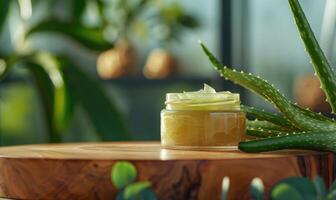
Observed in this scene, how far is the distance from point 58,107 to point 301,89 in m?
1.53

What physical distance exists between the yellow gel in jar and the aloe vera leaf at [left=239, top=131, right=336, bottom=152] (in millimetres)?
88

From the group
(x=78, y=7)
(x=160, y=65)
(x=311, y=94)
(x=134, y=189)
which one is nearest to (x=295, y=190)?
(x=134, y=189)

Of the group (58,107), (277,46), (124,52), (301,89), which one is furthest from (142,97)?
(58,107)

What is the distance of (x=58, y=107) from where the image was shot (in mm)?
2732

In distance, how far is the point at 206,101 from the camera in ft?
3.46

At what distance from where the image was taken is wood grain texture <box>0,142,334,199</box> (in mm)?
879

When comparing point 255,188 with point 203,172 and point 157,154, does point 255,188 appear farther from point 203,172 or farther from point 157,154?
point 157,154

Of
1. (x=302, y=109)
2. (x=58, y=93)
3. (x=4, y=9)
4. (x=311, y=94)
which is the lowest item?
(x=311, y=94)

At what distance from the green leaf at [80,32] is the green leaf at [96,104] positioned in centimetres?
9

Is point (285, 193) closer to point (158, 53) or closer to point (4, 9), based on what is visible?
point (4, 9)

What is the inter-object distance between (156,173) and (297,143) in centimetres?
18

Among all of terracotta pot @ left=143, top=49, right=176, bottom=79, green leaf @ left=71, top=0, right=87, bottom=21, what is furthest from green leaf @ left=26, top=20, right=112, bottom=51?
terracotta pot @ left=143, top=49, right=176, bottom=79

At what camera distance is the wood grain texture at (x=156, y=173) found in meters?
0.88

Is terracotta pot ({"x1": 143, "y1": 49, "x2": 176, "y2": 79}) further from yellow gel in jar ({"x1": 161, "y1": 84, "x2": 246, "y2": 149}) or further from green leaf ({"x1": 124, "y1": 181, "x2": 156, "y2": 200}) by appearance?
green leaf ({"x1": 124, "y1": 181, "x2": 156, "y2": 200})
